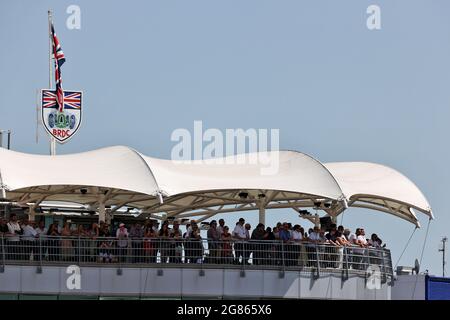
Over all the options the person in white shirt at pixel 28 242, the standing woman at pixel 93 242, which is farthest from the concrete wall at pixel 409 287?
the person in white shirt at pixel 28 242

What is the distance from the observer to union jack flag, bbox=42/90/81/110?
6372 centimetres

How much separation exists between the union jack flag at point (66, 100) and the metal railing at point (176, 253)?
14752 mm

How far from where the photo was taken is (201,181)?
179ft

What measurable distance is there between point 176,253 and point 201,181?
15.7 feet

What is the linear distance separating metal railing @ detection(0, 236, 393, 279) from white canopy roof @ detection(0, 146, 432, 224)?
2734 millimetres

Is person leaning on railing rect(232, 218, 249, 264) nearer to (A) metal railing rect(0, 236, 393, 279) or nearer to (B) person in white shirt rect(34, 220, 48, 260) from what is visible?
(A) metal railing rect(0, 236, 393, 279)

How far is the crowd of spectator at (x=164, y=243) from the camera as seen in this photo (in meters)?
49.6

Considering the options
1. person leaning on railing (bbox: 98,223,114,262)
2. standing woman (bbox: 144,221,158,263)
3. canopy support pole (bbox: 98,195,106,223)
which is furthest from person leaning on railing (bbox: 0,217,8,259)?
canopy support pole (bbox: 98,195,106,223)

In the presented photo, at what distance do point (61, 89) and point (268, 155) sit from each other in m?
11.7

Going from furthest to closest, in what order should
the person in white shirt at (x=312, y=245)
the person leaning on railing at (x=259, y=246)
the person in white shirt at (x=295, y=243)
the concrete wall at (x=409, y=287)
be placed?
the concrete wall at (x=409, y=287) < the person in white shirt at (x=312, y=245) < the person in white shirt at (x=295, y=243) < the person leaning on railing at (x=259, y=246)

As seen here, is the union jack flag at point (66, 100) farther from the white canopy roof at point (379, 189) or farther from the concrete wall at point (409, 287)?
the concrete wall at point (409, 287)

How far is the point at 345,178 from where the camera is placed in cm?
5688
